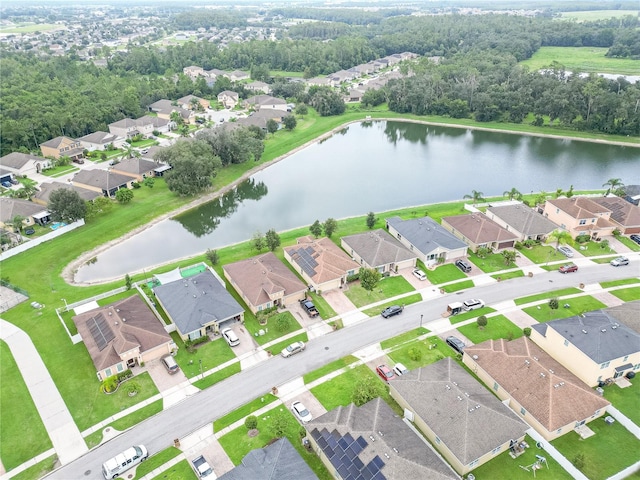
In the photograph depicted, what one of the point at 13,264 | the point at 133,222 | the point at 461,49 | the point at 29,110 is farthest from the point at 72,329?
the point at 461,49

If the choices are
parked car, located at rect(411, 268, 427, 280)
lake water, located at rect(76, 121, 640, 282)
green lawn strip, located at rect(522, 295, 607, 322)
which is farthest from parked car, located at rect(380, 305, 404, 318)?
lake water, located at rect(76, 121, 640, 282)

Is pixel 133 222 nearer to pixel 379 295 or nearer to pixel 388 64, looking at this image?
pixel 379 295

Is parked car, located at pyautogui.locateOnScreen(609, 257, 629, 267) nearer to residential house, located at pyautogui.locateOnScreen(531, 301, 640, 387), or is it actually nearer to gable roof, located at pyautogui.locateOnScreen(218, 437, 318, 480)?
residential house, located at pyautogui.locateOnScreen(531, 301, 640, 387)

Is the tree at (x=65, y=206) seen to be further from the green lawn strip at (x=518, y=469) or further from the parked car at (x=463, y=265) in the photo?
the green lawn strip at (x=518, y=469)

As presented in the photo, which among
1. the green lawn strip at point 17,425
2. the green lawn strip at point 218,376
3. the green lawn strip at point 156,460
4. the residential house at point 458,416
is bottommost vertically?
the green lawn strip at point 218,376

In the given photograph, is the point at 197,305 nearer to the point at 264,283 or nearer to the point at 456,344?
the point at 264,283

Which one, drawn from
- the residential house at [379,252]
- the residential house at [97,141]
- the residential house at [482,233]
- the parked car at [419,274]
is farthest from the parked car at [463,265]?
the residential house at [97,141]
